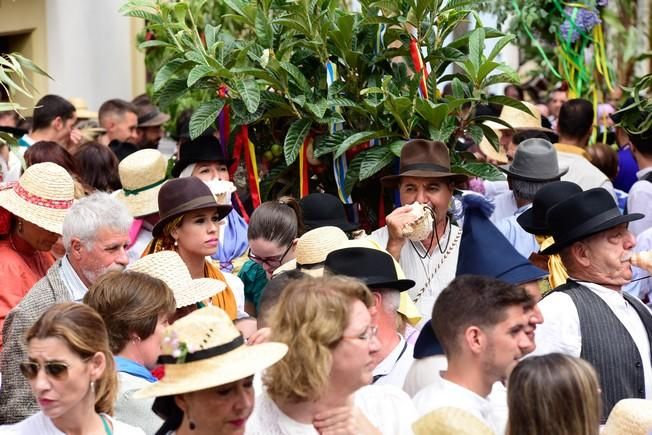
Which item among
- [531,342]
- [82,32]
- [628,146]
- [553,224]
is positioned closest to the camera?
[531,342]

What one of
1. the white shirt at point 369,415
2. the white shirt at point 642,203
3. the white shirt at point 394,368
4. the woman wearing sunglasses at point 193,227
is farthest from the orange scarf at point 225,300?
the white shirt at point 642,203

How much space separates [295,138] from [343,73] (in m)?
0.48

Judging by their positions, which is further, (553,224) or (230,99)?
(230,99)

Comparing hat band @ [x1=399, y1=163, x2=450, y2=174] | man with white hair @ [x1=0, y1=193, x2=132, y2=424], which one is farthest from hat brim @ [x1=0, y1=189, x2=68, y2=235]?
hat band @ [x1=399, y1=163, x2=450, y2=174]

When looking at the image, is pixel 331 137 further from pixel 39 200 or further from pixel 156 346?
pixel 156 346

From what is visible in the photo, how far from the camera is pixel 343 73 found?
7.41m

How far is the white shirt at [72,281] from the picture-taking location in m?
5.86

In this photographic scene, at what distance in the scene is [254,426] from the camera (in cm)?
436

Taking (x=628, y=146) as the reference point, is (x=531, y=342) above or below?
above

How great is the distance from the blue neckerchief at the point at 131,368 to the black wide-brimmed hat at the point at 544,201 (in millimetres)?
2362

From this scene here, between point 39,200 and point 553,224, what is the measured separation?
234cm

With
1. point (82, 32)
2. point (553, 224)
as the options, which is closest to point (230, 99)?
point (553, 224)

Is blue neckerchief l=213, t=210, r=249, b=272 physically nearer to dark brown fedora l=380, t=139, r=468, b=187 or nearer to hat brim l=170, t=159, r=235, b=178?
hat brim l=170, t=159, r=235, b=178

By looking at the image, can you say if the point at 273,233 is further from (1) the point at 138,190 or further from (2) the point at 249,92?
(1) the point at 138,190
